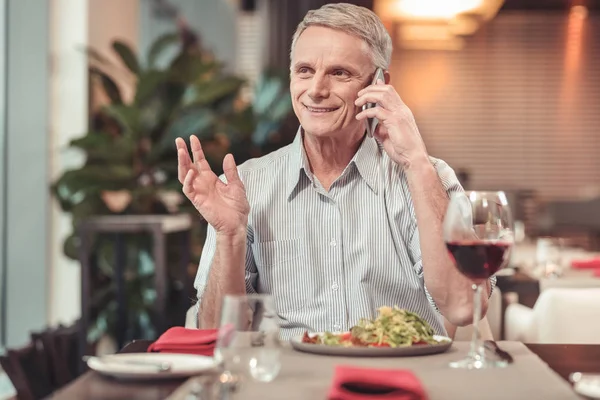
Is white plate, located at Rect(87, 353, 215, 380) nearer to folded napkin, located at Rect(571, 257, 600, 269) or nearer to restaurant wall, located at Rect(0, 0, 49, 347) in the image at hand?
folded napkin, located at Rect(571, 257, 600, 269)

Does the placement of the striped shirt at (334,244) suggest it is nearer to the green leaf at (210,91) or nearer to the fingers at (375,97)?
the fingers at (375,97)

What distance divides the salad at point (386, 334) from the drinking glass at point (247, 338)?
45 centimetres

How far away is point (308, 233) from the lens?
232 centimetres

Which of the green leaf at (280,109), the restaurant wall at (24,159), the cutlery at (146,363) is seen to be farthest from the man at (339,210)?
the green leaf at (280,109)

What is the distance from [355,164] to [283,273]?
31 centimetres

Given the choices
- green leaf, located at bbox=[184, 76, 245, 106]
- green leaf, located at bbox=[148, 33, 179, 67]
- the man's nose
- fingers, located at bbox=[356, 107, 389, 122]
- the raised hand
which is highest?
green leaf, located at bbox=[148, 33, 179, 67]

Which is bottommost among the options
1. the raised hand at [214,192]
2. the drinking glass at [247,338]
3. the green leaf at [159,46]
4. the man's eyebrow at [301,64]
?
the drinking glass at [247,338]

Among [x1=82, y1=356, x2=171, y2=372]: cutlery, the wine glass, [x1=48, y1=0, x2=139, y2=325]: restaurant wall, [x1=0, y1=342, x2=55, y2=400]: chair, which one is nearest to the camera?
[x1=82, y1=356, x2=171, y2=372]: cutlery

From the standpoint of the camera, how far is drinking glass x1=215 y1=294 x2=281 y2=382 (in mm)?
1139

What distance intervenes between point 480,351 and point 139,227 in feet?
10.2

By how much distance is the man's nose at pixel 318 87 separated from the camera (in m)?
2.33

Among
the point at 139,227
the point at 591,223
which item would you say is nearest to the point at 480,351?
the point at 139,227

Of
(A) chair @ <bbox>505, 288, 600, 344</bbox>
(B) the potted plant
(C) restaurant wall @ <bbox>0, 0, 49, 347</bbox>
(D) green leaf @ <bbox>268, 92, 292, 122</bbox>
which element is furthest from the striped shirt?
(D) green leaf @ <bbox>268, 92, 292, 122</bbox>

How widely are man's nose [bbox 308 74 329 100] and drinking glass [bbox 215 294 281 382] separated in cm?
119
